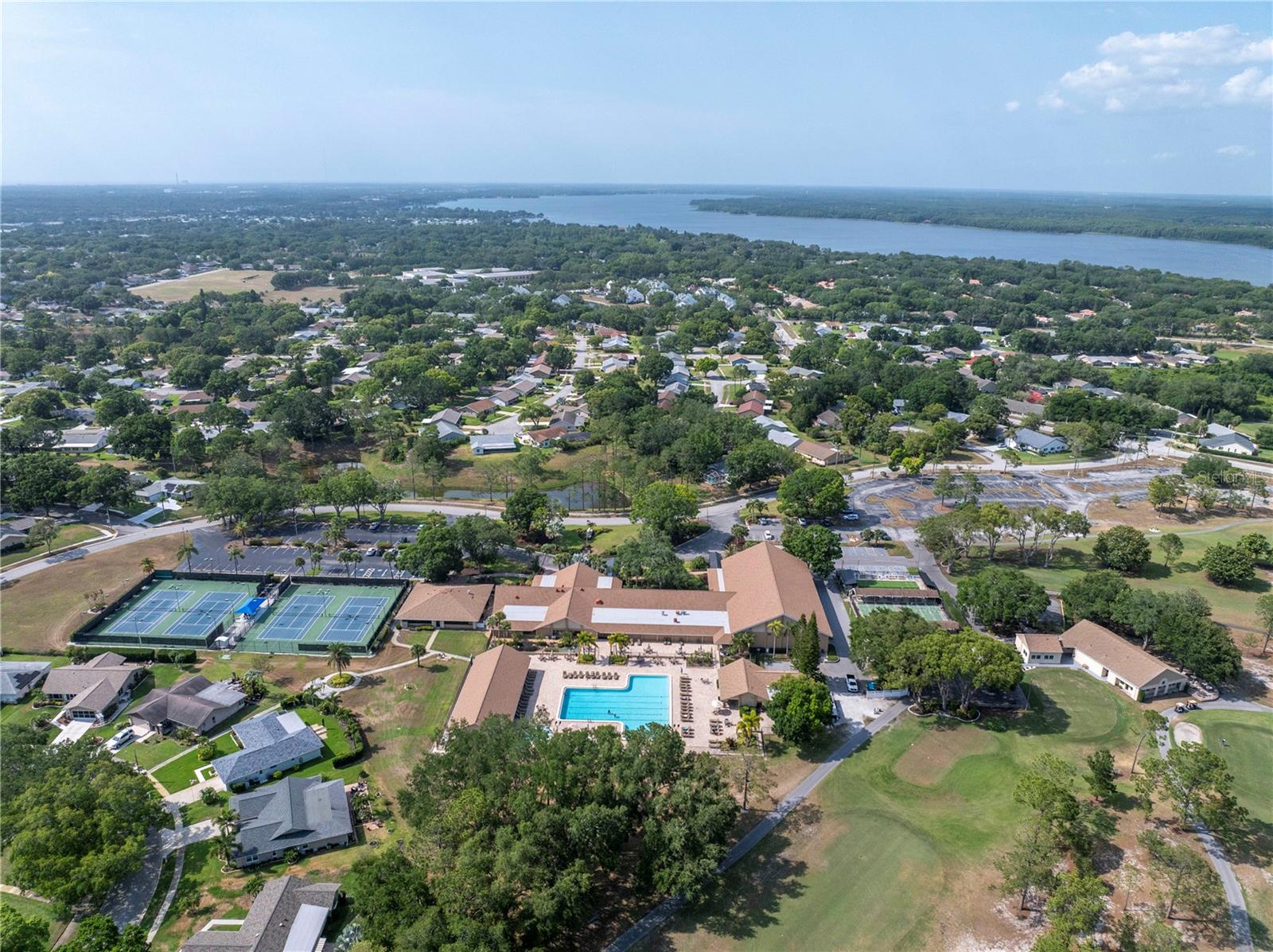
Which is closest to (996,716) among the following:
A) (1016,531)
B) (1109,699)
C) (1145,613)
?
(1109,699)

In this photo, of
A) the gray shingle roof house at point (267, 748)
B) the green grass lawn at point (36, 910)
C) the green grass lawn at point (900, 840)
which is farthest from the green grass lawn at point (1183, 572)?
the green grass lawn at point (36, 910)

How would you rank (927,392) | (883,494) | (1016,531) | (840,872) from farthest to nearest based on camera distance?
1. (927,392)
2. (883,494)
3. (1016,531)
4. (840,872)

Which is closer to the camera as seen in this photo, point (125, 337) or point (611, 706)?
point (611, 706)

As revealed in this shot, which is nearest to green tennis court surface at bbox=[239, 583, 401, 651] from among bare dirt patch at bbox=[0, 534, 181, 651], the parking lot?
the parking lot

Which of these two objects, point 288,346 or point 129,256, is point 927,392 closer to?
point 288,346

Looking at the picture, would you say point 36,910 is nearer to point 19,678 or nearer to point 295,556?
point 19,678

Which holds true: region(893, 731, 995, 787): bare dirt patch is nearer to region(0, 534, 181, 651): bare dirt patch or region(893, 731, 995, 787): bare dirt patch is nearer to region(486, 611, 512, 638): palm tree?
region(486, 611, 512, 638): palm tree
